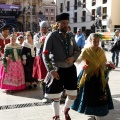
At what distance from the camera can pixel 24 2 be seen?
43.5m

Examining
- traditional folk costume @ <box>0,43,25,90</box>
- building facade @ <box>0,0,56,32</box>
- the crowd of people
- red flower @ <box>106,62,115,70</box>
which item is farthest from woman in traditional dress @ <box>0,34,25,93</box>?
building facade @ <box>0,0,56,32</box>

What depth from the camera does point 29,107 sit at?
480 cm

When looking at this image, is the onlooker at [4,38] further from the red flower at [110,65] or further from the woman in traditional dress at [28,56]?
the red flower at [110,65]

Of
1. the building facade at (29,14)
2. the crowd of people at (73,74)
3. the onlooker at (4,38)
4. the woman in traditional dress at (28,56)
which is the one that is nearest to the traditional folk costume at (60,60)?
the crowd of people at (73,74)

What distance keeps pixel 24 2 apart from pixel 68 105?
135 feet

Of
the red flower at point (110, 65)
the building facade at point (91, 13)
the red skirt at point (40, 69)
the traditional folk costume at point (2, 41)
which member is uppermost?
the building facade at point (91, 13)

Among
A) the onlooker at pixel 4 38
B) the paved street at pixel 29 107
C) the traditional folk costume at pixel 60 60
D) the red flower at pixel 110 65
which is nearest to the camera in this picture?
the traditional folk costume at pixel 60 60

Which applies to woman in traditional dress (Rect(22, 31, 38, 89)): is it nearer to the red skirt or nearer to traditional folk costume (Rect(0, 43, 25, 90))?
traditional folk costume (Rect(0, 43, 25, 90))

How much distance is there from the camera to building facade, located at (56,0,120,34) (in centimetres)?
3131

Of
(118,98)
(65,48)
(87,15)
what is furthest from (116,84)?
(87,15)

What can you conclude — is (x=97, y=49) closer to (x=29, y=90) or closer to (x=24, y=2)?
(x=29, y=90)

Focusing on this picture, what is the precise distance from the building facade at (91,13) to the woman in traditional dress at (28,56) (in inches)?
821

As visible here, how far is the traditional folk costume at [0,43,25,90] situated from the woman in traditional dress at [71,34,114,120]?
221 cm

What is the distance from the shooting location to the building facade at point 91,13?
103 feet
